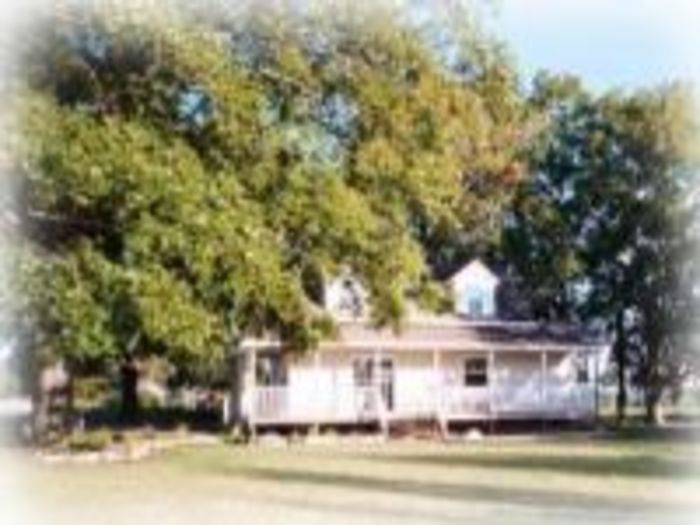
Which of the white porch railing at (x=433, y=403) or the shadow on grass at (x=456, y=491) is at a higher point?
the white porch railing at (x=433, y=403)

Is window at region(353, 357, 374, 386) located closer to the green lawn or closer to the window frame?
the window frame

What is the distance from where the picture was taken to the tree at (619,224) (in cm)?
5991

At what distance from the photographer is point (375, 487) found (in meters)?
26.5

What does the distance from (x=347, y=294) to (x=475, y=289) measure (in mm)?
18513

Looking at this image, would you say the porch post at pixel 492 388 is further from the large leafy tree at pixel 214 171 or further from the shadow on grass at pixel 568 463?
the large leafy tree at pixel 214 171

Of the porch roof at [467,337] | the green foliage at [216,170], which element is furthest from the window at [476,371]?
the green foliage at [216,170]

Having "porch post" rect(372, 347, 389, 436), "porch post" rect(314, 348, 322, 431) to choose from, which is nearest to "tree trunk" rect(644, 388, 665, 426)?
"porch post" rect(372, 347, 389, 436)

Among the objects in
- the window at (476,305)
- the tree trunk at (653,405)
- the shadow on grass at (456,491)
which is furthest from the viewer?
the tree trunk at (653,405)

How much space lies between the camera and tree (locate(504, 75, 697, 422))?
59.9m

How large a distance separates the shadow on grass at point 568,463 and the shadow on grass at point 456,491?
366 centimetres

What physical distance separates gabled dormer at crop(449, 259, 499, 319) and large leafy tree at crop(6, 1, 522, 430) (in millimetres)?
23103

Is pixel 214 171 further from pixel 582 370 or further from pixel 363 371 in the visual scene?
pixel 582 370

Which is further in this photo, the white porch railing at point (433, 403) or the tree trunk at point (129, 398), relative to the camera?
the tree trunk at point (129, 398)

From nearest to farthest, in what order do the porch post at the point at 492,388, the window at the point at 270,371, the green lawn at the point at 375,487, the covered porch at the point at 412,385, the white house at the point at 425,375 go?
the green lawn at the point at 375,487
the covered porch at the point at 412,385
the white house at the point at 425,375
the window at the point at 270,371
the porch post at the point at 492,388
